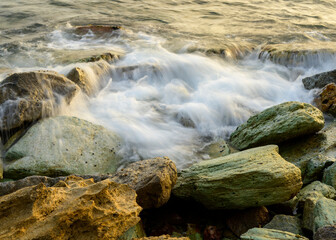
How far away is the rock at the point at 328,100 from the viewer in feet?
24.2

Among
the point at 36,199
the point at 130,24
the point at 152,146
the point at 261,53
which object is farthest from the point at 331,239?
the point at 130,24

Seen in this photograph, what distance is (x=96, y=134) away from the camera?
231 inches

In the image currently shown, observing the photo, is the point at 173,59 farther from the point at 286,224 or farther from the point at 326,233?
the point at 326,233

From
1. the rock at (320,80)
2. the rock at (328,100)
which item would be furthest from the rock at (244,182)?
the rock at (320,80)

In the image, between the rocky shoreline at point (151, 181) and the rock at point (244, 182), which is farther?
the rock at point (244, 182)

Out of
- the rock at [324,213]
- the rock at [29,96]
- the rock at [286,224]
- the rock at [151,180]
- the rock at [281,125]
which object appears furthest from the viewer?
the rock at [29,96]

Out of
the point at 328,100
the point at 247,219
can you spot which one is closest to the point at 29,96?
the point at 247,219

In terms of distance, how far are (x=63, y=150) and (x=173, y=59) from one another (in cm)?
574

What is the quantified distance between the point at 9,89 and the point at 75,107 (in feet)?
4.57

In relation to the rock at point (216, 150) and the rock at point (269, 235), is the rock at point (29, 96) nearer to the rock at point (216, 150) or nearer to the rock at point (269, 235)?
the rock at point (216, 150)

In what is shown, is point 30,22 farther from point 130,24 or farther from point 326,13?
point 326,13

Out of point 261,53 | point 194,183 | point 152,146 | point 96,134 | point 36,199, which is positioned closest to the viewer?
point 36,199

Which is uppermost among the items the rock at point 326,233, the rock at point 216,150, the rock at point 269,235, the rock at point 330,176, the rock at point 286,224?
the rock at point 326,233

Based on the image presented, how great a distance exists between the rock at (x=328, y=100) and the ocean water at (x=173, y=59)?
0.51 metres
